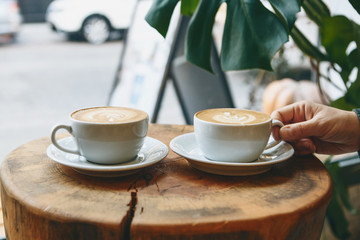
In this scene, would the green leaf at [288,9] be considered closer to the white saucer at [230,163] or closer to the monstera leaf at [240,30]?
the monstera leaf at [240,30]

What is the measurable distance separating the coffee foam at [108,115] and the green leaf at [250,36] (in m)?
0.22

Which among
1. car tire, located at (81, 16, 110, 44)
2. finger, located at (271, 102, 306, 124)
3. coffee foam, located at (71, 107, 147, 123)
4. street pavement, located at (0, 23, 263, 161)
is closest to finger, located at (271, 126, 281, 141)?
finger, located at (271, 102, 306, 124)

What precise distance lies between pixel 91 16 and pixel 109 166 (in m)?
4.13

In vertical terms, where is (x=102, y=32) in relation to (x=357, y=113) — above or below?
below

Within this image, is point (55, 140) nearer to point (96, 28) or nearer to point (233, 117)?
point (233, 117)

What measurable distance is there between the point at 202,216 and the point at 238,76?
3.63 meters

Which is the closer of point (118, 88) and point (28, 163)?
point (28, 163)

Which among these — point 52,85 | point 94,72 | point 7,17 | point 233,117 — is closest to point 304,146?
point 233,117

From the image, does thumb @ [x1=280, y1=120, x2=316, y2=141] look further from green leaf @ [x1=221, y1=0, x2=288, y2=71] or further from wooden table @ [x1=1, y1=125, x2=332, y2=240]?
green leaf @ [x1=221, y1=0, x2=288, y2=71]

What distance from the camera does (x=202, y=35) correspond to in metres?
0.86

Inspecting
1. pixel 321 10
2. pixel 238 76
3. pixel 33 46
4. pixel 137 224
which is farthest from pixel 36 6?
pixel 137 224

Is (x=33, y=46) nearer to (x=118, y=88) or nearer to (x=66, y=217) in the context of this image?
(x=118, y=88)

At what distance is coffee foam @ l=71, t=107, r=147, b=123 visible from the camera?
74 cm

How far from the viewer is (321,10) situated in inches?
45.3
